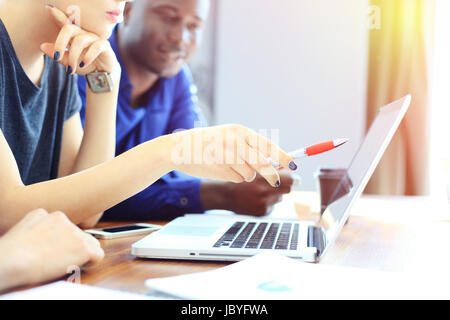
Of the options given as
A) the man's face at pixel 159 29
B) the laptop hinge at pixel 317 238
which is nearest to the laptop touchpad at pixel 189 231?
the laptop hinge at pixel 317 238

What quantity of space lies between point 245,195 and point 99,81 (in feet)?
1.28

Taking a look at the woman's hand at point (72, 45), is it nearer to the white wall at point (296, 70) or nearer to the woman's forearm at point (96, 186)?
the woman's forearm at point (96, 186)

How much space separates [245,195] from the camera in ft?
3.36

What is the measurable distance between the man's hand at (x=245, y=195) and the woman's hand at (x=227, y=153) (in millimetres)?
369

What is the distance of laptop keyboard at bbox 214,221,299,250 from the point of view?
1.99 feet

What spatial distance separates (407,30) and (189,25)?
1553 mm

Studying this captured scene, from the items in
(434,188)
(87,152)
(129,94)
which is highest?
(129,94)

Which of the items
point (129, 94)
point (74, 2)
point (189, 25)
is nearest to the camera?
point (74, 2)

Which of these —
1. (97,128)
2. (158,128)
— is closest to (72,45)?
(97,128)

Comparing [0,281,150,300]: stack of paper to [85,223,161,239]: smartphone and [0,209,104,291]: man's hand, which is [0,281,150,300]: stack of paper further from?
[85,223,161,239]: smartphone

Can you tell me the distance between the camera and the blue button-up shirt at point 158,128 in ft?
3.33

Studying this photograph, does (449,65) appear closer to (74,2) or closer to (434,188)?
(434,188)

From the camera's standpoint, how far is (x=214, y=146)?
62 cm
